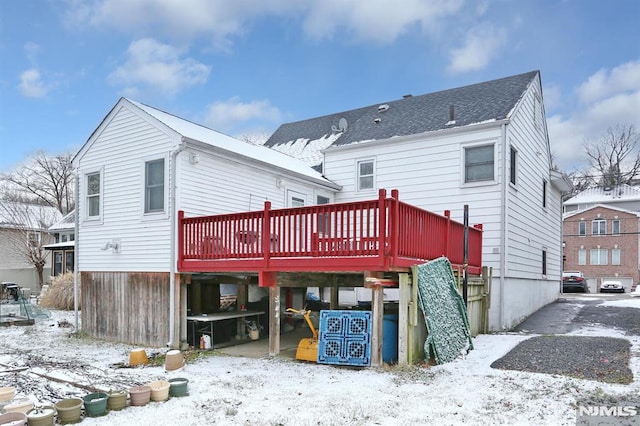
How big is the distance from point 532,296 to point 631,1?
9260 millimetres

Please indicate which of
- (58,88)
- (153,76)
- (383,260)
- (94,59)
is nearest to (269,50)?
(94,59)

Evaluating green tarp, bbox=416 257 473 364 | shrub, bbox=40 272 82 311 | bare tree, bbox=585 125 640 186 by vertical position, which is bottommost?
shrub, bbox=40 272 82 311

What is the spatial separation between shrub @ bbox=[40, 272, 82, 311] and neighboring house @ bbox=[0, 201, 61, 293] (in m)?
8.99

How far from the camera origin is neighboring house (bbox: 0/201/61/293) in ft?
88.1

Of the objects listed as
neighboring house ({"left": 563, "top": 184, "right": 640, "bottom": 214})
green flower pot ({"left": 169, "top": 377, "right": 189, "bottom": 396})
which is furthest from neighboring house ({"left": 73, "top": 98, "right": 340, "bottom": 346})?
neighboring house ({"left": 563, "top": 184, "right": 640, "bottom": 214})

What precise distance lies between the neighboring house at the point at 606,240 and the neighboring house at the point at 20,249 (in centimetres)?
3526

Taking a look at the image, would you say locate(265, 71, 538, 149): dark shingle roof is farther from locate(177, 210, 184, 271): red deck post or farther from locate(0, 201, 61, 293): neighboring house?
locate(0, 201, 61, 293): neighboring house

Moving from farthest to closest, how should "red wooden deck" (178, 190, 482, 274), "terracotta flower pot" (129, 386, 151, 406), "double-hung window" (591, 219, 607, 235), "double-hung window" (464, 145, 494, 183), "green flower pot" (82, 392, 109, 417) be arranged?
"double-hung window" (591, 219, 607, 235) < "double-hung window" (464, 145, 494, 183) < "red wooden deck" (178, 190, 482, 274) < "terracotta flower pot" (129, 386, 151, 406) < "green flower pot" (82, 392, 109, 417)

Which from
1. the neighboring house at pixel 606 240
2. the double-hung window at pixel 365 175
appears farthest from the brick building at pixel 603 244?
the double-hung window at pixel 365 175

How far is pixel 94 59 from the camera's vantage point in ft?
60.7

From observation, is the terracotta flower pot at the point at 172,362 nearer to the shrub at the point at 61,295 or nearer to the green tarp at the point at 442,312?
the green tarp at the point at 442,312

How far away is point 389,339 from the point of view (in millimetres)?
7992

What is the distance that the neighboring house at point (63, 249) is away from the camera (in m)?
24.1

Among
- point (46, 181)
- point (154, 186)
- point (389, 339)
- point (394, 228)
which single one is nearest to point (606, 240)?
point (389, 339)
